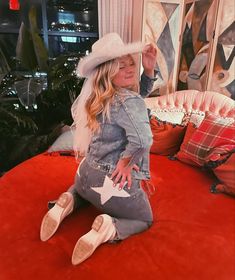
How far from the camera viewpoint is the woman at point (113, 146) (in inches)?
37.4

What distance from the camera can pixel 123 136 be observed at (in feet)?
3.36

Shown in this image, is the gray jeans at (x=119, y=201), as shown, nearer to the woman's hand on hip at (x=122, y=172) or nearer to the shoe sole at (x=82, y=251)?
the woman's hand on hip at (x=122, y=172)

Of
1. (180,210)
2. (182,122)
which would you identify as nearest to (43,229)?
(180,210)

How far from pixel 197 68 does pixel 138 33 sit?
0.61 m

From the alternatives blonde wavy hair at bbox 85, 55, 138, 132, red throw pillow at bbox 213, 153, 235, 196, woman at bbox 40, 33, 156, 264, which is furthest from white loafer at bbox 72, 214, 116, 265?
red throw pillow at bbox 213, 153, 235, 196

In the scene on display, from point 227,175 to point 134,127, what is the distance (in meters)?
0.70

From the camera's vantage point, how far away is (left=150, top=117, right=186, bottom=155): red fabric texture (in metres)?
1.80

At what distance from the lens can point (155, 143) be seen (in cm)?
181

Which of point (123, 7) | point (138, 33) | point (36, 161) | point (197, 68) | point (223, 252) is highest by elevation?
point (123, 7)

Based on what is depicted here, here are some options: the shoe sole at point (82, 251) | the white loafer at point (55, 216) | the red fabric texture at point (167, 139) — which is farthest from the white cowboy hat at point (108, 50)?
the red fabric texture at point (167, 139)

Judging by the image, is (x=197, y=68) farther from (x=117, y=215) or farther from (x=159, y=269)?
(x=159, y=269)

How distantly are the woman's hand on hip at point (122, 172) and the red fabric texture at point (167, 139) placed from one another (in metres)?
0.85

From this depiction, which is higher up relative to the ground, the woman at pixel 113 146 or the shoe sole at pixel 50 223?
the woman at pixel 113 146

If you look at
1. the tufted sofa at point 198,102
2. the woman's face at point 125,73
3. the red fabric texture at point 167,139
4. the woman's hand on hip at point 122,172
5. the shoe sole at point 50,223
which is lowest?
the red fabric texture at point 167,139
